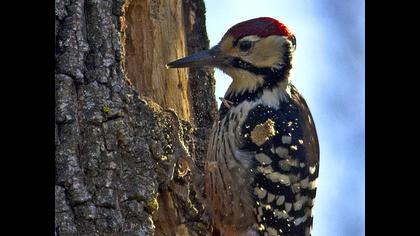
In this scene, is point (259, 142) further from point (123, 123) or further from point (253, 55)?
point (123, 123)

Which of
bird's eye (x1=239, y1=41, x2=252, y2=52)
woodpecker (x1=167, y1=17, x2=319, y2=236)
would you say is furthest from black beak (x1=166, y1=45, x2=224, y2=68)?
bird's eye (x1=239, y1=41, x2=252, y2=52)

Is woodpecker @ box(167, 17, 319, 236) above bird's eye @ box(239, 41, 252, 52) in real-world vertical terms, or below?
below

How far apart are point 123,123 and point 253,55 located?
35.6 inches

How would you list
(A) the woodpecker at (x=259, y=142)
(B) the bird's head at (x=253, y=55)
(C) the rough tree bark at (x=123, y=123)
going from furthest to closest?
(B) the bird's head at (x=253, y=55) < (A) the woodpecker at (x=259, y=142) < (C) the rough tree bark at (x=123, y=123)

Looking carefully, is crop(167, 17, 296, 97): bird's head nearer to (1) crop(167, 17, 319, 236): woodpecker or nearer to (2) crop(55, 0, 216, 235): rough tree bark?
(1) crop(167, 17, 319, 236): woodpecker

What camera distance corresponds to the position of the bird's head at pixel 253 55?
4.19m

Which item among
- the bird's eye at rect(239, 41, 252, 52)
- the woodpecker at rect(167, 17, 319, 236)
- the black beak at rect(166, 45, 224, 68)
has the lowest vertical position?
the woodpecker at rect(167, 17, 319, 236)

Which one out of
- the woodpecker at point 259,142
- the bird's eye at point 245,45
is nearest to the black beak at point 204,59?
the woodpecker at point 259,142

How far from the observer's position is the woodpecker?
405cm

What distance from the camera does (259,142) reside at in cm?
408

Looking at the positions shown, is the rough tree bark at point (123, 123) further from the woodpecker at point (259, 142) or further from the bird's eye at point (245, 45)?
the bird's eye at point (245, 45)

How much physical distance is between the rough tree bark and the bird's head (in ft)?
0.76
